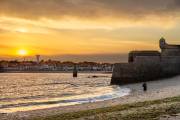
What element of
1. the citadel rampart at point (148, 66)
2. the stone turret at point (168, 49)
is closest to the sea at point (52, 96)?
the citadel rampart at point (148, 66)

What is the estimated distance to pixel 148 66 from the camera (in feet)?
206

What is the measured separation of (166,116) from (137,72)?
46.8 metres

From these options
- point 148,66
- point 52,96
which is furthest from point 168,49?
point 52,96

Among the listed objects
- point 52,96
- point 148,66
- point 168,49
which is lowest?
point 52,96

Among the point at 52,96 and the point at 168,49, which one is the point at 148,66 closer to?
the point at 168,49

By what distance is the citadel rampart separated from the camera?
61750 millimetres

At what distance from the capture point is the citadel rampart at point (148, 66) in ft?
203

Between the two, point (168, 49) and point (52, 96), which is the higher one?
point (168, 49)

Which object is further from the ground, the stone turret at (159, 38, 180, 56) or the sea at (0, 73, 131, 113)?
the stone turret at (159, 38, 180, 56)

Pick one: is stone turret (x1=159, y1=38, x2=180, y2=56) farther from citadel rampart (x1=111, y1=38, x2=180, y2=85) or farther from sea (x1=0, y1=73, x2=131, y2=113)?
sea (x1=0, y1=73, x2=131, y2=113)

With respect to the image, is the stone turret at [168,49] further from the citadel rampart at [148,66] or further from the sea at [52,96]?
the sea at [52,96]

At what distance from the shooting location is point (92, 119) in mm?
16219

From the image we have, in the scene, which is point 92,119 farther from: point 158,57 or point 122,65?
point 158,57

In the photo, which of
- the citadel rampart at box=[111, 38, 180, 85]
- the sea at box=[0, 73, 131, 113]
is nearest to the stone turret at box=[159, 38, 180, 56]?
the citadel rampart at box=[111, 38, 180, 85]
